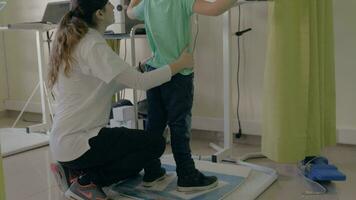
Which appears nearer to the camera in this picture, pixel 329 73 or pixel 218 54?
pixel 329 73

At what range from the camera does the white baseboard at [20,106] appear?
12.8 ft

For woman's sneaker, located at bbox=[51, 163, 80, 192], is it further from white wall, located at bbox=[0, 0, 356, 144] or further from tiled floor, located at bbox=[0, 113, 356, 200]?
white wall, located at bbox=[0, 0, 356, 144]

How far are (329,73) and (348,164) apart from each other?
1.77ft

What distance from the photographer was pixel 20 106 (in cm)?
404

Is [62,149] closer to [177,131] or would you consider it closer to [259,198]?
[177,131]

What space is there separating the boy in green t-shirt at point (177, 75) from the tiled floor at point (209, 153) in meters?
0.35

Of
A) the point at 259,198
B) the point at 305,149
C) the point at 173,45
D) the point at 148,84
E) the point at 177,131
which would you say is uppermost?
the point at 173,45

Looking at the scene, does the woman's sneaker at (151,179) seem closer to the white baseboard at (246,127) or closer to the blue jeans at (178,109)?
the blue jeans at (178,109)

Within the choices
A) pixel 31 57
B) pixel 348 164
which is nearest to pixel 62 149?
pixel 348 164

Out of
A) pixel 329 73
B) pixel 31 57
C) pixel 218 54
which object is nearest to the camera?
pixel 329 73

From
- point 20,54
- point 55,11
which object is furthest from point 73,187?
point 20,54

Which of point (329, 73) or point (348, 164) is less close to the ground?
point (329, 73)

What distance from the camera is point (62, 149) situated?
175cm

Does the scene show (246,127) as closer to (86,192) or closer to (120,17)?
(120,17)
